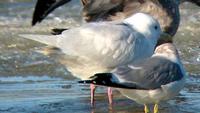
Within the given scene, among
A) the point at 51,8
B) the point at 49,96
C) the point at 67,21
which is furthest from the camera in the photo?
the point at 67,21

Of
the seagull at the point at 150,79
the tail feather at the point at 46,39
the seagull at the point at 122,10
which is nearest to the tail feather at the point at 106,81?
the seagull at the point at 150,79

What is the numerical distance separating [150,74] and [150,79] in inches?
2.6

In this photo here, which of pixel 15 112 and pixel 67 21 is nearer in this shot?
pixel 15 112

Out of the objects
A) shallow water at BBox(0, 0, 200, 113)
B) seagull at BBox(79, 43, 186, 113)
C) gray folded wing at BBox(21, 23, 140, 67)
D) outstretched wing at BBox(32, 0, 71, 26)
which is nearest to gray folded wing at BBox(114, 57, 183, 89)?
seagull at BBox(79, 43, 186, 113)

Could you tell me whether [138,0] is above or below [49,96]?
above

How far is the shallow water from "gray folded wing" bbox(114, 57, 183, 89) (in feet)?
2.58

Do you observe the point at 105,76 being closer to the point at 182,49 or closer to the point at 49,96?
the point at 49,96

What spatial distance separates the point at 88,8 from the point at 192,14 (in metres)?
4.83

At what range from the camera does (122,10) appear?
8664mm

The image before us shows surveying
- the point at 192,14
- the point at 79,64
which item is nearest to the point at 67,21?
the point at 192,14

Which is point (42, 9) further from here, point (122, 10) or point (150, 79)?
point (150, 79)

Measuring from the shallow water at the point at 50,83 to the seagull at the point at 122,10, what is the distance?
62cm

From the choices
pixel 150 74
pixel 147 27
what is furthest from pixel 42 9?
pixel 150 74

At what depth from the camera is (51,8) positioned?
847 centimetres
